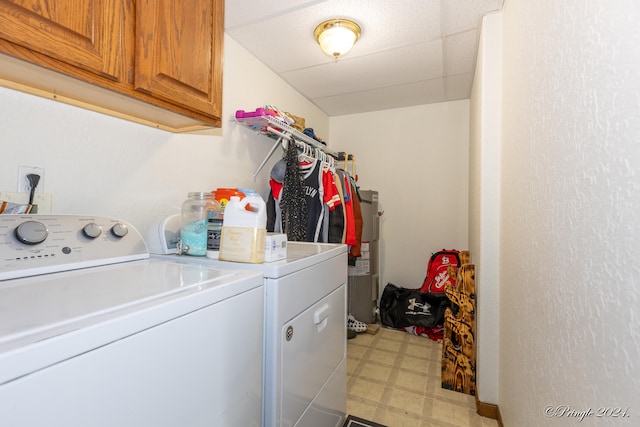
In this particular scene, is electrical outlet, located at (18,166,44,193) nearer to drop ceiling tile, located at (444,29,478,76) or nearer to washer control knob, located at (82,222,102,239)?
washer control knob, located at (82,222,102,239)

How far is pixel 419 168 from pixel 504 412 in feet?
7.55

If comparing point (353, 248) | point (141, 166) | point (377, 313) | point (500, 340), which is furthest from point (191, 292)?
point (377, 313)

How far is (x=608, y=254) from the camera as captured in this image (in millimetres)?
598

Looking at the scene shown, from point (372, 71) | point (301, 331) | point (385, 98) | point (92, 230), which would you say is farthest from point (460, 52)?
point (92, 230)

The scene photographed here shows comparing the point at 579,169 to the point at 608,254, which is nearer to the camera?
the point at 608,254

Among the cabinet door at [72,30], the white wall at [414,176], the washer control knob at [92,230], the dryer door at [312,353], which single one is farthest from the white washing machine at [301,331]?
the white wall at [414,176]

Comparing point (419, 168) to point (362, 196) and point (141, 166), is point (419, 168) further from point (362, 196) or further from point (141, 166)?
point (141, 166)

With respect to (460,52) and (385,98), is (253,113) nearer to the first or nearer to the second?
(460,52)

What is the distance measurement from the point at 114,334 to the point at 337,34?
73.6 inches

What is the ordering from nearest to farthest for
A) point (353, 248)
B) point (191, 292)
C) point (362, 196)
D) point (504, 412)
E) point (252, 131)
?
1. point (191, 292)
2. point (504, 412)
3. point (252, 131)
4. point (353, 248)
5. point (362, 196)

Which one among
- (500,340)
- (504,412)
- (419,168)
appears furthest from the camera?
(419,168)

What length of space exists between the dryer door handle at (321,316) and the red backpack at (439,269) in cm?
199

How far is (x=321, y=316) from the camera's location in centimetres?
123

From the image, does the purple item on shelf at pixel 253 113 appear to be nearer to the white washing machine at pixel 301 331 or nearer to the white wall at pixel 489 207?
the white washing machine at pixel 301 331
